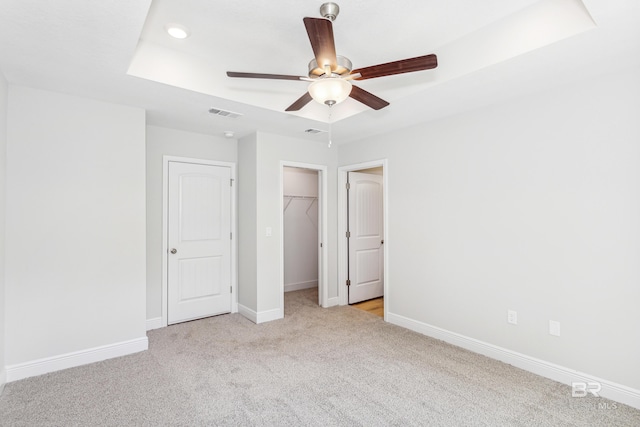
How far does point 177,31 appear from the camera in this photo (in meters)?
2.38

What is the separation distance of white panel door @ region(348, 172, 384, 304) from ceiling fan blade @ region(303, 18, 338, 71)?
9.99 ft

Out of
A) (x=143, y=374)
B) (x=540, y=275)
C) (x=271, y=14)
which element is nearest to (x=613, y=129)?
(x=540, y=275)

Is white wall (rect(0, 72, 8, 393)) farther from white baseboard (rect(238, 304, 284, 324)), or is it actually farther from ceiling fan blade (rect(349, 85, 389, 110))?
ceiling fan blade (rect(349, 85, 389, 110))

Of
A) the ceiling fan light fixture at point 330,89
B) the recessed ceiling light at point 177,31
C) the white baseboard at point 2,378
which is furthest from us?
the white baseboard at point 2,378

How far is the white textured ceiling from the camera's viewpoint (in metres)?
1.94

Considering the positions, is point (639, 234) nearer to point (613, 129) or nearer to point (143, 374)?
point (613, 129)

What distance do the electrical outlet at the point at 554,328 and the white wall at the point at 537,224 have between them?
3 cm

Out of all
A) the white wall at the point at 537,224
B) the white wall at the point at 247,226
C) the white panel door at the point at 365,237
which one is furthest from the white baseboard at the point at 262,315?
the white wall at the point at 537,224

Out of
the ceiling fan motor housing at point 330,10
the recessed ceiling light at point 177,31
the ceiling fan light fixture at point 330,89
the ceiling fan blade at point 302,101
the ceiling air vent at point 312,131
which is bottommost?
the ceiling fan light fixture at point 330,89

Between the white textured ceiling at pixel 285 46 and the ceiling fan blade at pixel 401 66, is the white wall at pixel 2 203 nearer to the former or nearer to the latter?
the white textured ceiling at pixel 285 46

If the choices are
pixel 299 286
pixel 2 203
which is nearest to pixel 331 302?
pixel 299 286

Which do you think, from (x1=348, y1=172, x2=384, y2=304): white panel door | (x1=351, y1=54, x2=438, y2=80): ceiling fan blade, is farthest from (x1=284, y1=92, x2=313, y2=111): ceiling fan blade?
(x1=348, y1=172, x2=384, y2=304): white panel door

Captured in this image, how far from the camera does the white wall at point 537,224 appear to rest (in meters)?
2.38

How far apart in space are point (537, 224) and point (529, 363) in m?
1.19
